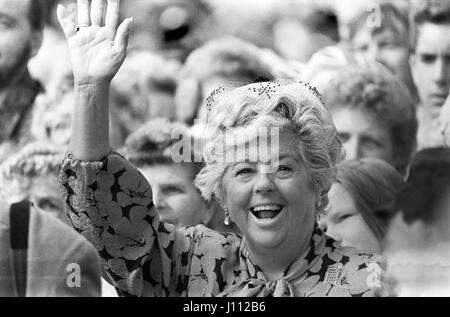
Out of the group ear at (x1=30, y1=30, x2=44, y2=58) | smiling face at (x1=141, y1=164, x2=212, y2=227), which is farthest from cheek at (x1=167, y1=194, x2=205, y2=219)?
ear at (x1=30, y1=30, x2=44, y2=58)

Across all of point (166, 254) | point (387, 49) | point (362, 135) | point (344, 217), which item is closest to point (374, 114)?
point (362, 135)

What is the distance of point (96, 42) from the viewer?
1.75m

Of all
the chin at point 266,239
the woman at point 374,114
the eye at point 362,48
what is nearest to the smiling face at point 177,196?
the woman at point 374,114

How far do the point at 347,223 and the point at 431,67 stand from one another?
541mm

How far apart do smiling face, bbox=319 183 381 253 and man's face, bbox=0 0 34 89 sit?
3.35 feet

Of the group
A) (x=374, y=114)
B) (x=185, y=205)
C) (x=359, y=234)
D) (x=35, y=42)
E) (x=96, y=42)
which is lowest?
(x=359, y=234)

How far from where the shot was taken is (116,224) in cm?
174

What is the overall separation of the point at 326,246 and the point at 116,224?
42cm

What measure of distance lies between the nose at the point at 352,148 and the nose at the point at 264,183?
1.01 m

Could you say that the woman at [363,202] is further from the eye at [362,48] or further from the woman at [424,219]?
the eye at [362,48]

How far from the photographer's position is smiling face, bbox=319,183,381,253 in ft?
8.84

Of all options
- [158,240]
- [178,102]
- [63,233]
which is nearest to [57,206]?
[63,233]

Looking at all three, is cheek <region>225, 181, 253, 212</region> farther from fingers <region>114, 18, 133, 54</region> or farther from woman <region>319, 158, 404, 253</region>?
woman <region>319, 158, 404, 253</region>

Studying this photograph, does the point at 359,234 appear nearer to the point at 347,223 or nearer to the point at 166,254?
the point at 347,223
